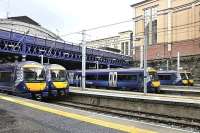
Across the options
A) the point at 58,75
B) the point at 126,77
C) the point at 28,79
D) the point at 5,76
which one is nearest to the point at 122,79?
the point at 126,77

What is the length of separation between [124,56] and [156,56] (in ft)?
31.2

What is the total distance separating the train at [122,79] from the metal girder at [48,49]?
10847 mm

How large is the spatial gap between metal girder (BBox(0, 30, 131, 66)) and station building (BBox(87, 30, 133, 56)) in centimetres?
204

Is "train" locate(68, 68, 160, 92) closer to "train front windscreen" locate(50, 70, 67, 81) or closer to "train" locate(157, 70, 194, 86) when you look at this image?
"train" locate(157, 70, 194, 86)

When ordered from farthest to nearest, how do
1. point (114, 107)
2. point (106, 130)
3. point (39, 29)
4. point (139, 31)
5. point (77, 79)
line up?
point (39, 29), point (139, 31), point (77, 79), point (114, 107), point (106, 130)

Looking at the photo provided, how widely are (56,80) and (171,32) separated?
148 ft

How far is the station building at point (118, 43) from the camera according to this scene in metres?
55.2

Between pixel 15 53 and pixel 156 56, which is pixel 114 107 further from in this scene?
pixel 156 56

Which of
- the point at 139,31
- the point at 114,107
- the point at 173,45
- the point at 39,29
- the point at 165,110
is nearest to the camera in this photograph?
the point at 165,110

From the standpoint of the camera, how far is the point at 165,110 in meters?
20.8

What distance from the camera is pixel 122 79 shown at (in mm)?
40094

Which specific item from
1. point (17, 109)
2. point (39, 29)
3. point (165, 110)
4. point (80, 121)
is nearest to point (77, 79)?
point (165, 110)

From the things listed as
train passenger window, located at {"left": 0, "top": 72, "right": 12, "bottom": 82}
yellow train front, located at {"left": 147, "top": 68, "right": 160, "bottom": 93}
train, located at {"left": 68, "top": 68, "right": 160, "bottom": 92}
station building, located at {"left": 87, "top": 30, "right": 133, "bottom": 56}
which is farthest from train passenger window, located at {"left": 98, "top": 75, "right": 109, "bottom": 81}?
train passenger window, located at {"left": 0, "top": 72, "right": 12, "bottom": 82}

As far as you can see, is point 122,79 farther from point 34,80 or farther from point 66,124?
point 66,124
